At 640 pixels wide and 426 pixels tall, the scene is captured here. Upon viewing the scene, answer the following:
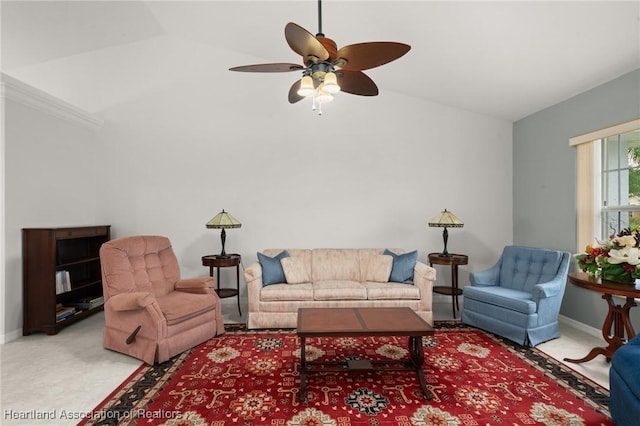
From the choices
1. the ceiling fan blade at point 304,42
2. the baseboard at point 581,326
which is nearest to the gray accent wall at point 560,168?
the baseboard at point 581,326

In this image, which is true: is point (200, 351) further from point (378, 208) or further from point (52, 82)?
point (52, 82)

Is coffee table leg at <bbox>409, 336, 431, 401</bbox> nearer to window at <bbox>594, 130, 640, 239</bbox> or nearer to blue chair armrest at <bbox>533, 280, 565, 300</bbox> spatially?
blue chair armrest at <bbox>533, 280, 565, 300</bbox>

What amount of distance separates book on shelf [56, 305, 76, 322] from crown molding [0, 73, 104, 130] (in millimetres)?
2339

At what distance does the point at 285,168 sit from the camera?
496cm

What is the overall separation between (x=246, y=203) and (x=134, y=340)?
2.35 m

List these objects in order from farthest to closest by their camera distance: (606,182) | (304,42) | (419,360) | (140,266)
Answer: (606,182)
(140,266)
(419,360)
(304,42)

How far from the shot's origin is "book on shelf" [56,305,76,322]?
386 centimetres

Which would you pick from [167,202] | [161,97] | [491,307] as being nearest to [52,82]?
[161,97]

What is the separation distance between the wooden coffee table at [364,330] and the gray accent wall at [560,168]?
7.46 feet

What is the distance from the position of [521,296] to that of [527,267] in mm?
533

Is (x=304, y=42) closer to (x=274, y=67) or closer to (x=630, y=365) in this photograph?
(x=274, y=67)

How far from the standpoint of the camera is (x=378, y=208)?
4.99m

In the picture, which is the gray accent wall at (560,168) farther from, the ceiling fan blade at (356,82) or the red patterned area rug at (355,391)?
the ceiling fan blade at (356,82)

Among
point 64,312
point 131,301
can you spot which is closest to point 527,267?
point 131,301
